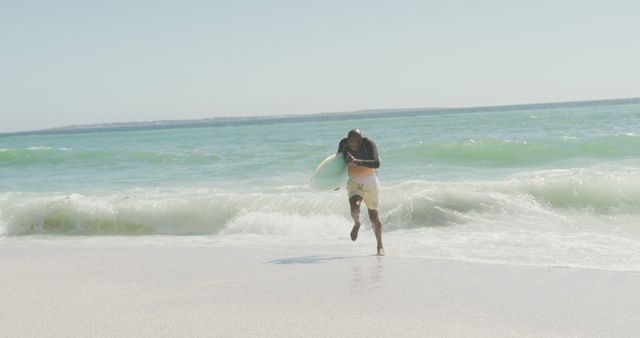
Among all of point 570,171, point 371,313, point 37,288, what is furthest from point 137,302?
point 570,171

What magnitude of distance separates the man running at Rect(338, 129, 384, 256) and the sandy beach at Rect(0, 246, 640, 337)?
25.9 inches

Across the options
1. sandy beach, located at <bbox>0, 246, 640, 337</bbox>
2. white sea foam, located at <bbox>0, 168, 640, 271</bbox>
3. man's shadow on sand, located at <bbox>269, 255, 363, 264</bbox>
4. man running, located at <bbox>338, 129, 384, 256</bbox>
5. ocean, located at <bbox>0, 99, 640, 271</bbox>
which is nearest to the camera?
sandy beach, located at <bbox>0, 246, 640, 337</bbox>

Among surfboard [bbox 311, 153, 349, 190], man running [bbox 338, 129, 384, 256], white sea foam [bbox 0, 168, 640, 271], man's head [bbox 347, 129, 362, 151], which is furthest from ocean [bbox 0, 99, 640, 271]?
man's head [bbox 347, 129, 362, 151]

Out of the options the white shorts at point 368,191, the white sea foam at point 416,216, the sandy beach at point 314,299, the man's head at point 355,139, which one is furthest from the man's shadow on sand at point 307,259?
the man's head at point 355,139

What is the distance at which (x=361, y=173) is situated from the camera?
8.21 m

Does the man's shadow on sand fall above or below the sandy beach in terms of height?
below

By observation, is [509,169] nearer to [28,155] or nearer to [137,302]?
[137,302]

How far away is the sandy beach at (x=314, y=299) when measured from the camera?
4.80 m

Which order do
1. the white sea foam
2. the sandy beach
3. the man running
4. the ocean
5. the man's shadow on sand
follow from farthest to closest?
the white sea foam, the ocean, the man running, the man's shadow on sand, the sandy beach

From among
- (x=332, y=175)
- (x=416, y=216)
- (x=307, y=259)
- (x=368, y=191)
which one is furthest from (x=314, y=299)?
(x=416, y=216)

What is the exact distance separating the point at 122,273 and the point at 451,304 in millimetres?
3634

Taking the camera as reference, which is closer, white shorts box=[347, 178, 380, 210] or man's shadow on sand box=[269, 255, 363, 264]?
man's shadow on sand box=[269, 255, 363, 264]

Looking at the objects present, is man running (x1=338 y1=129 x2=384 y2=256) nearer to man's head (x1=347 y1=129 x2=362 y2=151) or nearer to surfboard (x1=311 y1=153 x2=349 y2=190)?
man's head (x1=347 y1=129 x2=362 y2=151)

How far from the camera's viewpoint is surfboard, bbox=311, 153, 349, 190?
8.91 m
